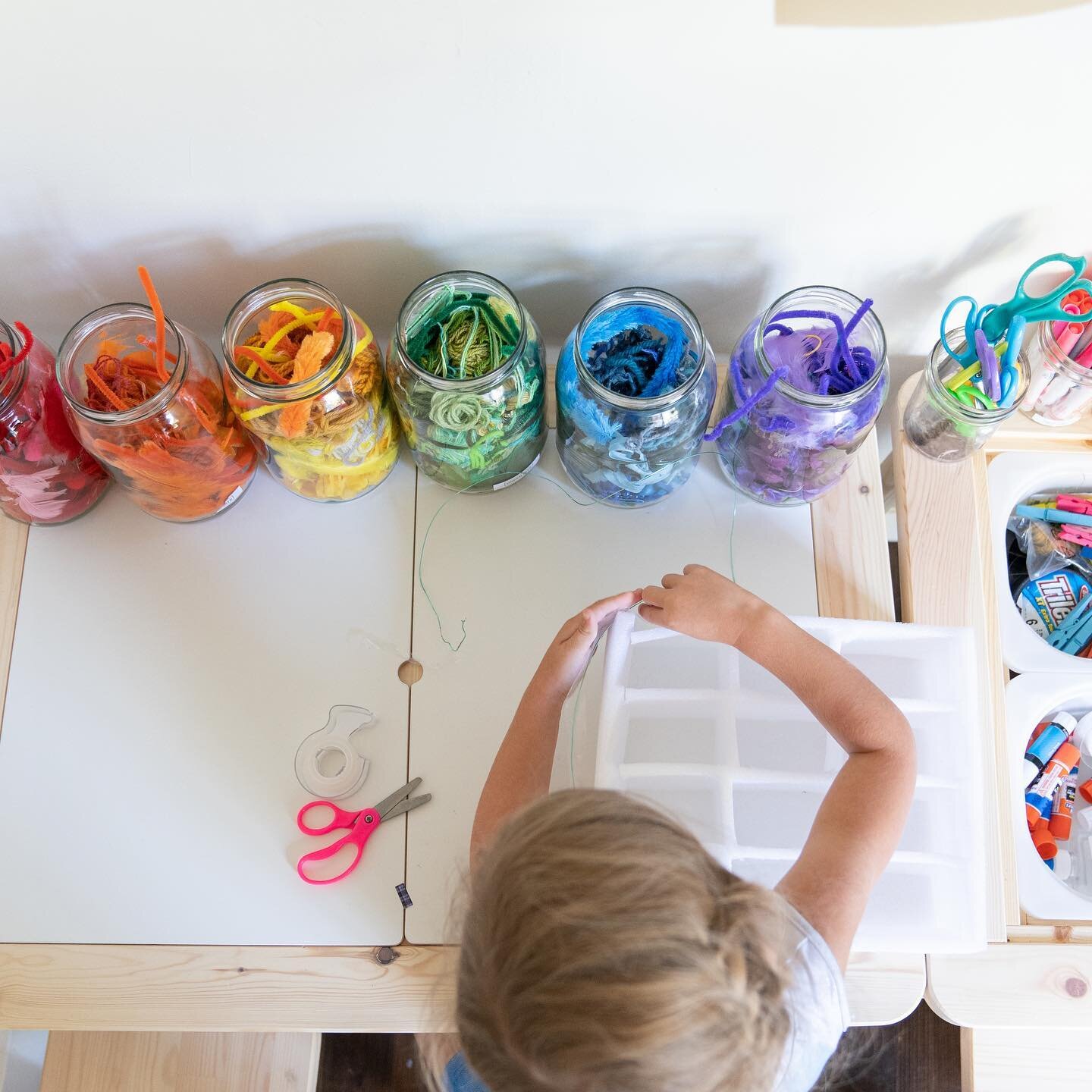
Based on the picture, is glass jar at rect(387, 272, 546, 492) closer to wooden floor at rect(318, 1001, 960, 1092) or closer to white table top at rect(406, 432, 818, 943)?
white table top at rect(406, 432, 818, 943)

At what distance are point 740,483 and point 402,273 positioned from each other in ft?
1.18

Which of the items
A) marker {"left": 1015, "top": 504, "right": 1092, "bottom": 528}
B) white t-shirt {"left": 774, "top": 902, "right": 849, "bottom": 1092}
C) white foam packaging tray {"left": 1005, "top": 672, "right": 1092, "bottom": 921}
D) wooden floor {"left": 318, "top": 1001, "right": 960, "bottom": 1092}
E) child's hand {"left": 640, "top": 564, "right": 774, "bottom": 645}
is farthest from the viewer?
wooden floor {"left": 318, "top": 1001, "right": 960, "bottom": 1092}

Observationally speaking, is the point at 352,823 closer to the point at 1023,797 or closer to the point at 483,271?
the point at 483,271

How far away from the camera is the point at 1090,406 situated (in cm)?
83

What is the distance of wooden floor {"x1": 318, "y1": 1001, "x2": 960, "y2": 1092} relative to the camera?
1.21 metres

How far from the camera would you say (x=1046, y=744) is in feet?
2.87

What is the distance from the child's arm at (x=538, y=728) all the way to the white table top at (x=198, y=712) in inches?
4.2

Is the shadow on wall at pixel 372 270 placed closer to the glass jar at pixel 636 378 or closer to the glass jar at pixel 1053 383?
the glass jar at pixel 636 378

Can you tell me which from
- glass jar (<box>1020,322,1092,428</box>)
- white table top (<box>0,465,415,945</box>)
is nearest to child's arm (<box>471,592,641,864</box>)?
white table top (<box>0,465,415,945</box>)

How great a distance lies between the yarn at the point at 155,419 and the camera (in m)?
0.68

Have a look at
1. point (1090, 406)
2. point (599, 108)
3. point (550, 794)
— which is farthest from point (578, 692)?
point (1090, 406)

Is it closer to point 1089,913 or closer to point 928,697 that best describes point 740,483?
point 928,697

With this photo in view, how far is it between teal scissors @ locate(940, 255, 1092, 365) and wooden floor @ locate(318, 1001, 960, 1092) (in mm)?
961

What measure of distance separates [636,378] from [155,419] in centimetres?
38
